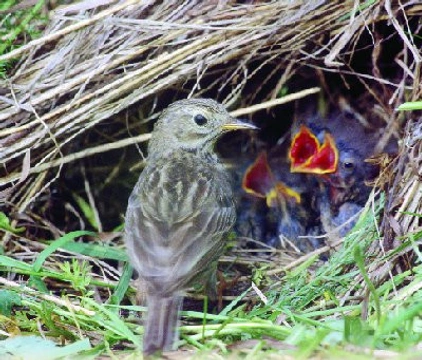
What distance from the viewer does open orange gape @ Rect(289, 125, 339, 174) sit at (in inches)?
201

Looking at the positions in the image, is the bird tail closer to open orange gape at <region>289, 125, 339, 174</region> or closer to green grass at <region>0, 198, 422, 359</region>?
green grass at <region>0, 198, 422, 359</region>

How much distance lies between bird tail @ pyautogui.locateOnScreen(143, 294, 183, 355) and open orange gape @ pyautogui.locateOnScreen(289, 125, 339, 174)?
1.66 meters

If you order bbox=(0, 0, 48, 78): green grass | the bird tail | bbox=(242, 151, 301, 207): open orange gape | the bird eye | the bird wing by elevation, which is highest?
bbox=(0, 0, 48, 78): green grass

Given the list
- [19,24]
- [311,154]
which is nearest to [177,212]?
[311,154]

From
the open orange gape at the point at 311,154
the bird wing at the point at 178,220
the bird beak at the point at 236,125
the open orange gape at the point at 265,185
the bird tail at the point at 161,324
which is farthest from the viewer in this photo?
the open orange gape at the point at 265,185

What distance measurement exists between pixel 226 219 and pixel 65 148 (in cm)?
119

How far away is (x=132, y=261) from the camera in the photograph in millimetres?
4039

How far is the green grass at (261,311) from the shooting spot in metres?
3.26

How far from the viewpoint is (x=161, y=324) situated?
138 inches

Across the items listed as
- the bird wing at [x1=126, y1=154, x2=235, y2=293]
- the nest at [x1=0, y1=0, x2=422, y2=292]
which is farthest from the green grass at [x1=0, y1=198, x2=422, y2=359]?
the nest at [x1=0, y1=0, x2=422, y2=292]

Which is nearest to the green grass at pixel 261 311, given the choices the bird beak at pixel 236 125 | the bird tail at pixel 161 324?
the bird tail at pixel 161 324

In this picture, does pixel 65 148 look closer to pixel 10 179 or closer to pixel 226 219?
pixel 10 179

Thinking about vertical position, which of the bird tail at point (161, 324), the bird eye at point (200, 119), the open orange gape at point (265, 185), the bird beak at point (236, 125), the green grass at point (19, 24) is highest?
the green grass at point (19, 24)

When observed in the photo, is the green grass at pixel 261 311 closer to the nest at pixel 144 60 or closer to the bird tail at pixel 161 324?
the bird tail at pixel 161 324
